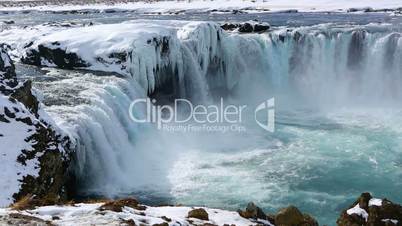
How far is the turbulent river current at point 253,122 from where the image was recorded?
656 inches

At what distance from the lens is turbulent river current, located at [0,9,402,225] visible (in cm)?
1666

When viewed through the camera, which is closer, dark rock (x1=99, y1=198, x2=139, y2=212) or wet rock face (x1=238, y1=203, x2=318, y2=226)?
dark rock (x1=99, y1=198, x2=139, y2=212)

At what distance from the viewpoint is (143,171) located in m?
18.3

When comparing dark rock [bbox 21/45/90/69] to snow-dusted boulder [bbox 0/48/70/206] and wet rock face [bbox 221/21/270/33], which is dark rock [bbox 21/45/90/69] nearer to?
snow-dusted boulder [bbox 0/48/70/206]

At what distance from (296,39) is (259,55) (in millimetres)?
2475

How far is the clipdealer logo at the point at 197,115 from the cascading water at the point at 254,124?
45cm

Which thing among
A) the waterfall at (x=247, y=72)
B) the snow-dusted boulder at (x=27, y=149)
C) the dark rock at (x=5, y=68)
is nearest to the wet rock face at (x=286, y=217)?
the snow-dusted boulder at (x=27, y=149)

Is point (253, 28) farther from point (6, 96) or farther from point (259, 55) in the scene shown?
point (6, 96)

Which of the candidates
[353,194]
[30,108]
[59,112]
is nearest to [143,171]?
[59,112]

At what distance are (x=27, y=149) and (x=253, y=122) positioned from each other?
1404cm

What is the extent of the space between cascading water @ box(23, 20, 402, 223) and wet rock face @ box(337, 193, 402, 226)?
5.30m

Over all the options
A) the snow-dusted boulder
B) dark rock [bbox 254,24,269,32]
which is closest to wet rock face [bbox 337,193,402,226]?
the snow-dusted boulder

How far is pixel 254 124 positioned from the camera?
2509cm

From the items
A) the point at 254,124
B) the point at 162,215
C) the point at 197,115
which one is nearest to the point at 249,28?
the point at 197,115
